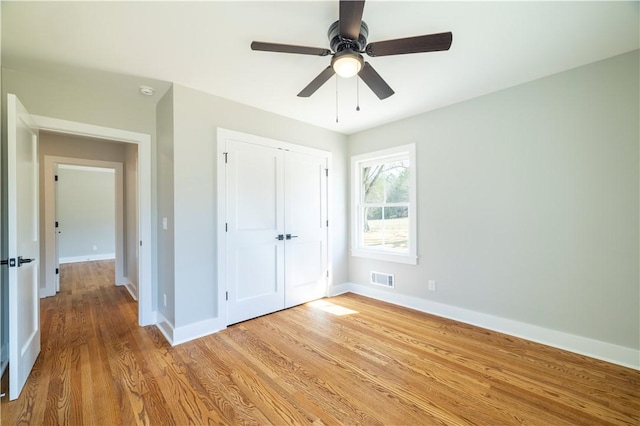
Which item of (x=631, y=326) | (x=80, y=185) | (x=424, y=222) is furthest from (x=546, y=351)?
(x=80, y=185)

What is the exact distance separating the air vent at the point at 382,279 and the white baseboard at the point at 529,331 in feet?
0.38

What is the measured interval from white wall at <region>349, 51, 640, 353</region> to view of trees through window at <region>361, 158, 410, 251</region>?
274 mm

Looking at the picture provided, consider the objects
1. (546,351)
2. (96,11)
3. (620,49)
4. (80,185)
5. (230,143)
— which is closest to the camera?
(96,11)

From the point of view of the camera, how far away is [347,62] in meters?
1.71

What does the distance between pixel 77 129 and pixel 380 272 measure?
3886 mm

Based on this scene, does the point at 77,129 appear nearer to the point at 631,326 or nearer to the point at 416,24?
the point at 416,24

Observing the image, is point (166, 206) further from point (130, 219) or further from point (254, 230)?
point (130, 219)

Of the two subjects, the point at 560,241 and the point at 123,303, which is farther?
the point at 123,303

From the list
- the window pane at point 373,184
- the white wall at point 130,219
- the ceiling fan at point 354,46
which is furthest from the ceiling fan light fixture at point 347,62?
the white wall at point 130,219

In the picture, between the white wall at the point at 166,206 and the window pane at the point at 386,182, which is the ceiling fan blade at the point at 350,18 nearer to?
the white wall at the point at 166,206

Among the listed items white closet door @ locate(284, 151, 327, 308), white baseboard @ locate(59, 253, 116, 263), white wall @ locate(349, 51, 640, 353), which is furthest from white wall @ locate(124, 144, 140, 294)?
white wall @ locate(349, 51, 640, 353)

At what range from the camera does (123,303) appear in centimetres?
382

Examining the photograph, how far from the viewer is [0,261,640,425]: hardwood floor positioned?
1.69m

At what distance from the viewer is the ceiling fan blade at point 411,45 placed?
1.56 m
